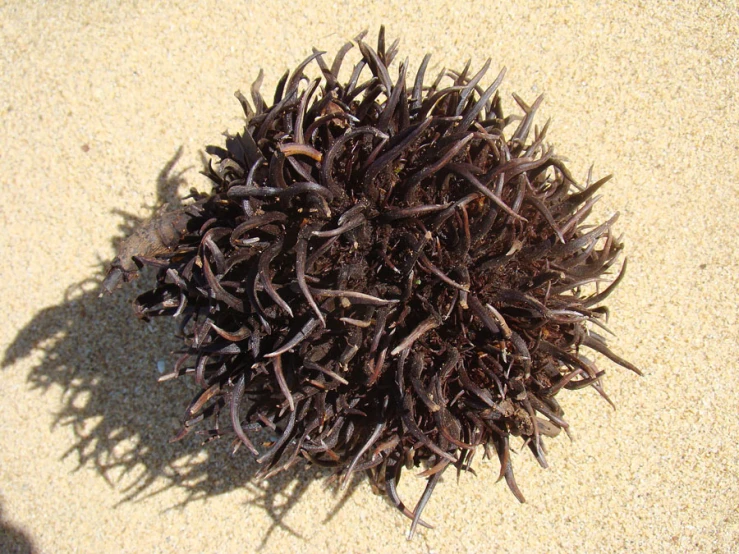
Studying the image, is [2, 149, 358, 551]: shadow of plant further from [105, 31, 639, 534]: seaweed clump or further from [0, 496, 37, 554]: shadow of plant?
[105, 31, 639, 534]: seaweed clump

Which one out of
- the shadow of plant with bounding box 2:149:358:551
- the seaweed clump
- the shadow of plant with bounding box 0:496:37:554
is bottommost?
the shadow of plant with bounding box 0:496:37:554

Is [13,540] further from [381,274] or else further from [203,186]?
[381,274]

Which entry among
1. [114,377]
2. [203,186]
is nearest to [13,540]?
[114,377]

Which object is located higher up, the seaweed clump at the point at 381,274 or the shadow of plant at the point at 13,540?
the seaweed clump at the point at 381,274

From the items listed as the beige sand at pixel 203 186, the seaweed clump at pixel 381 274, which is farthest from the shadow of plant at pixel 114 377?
the seaweed clump at pixel 381 274

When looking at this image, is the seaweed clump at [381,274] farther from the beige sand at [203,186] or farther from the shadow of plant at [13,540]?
the shadow of plant at [13,540]

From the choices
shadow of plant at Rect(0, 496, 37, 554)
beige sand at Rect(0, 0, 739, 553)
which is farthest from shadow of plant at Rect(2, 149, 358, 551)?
shadow of plant at Rect(0, 496, 37, 554)

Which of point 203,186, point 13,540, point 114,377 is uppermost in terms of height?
point 203,186
